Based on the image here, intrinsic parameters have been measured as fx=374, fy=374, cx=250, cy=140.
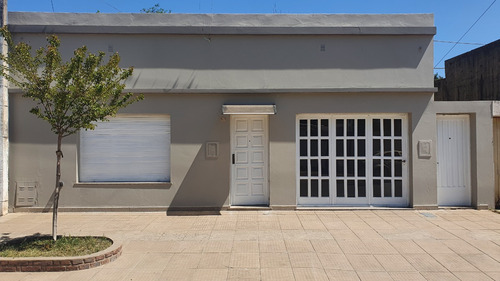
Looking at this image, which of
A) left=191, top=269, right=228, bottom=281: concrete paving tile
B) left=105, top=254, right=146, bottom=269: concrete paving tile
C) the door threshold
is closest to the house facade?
the door threshold

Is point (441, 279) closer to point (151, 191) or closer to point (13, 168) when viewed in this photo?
point (151, 191)

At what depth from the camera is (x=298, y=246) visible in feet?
20.4

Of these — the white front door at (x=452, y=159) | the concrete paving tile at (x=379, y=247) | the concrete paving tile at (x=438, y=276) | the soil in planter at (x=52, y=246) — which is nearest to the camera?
the concrete paving tile at (x=438, y=276)

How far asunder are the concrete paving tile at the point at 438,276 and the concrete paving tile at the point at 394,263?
0.22m

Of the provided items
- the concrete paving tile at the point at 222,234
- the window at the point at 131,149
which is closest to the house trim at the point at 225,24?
the window at the point at 131,149

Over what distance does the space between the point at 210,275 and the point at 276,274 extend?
889 millimetres

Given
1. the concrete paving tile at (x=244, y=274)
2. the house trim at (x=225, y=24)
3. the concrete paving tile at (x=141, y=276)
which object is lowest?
the concrete paving tile at (x=141, y=276)

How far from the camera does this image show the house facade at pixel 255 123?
28.9ft

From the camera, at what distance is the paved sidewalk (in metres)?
5.09

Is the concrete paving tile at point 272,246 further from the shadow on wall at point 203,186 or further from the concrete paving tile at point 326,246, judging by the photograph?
the shadow on wall at point 203,186

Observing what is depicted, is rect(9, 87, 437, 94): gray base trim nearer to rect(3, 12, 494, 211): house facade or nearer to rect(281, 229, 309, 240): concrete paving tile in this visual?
rect(3, 12, 494, 211): house facade

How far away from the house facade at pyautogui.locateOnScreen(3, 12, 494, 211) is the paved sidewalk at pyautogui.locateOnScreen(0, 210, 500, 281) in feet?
1.93

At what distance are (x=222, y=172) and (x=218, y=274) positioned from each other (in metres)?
3.95

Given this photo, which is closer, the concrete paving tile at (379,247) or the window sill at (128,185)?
the concrete paving tile at (379,247)
